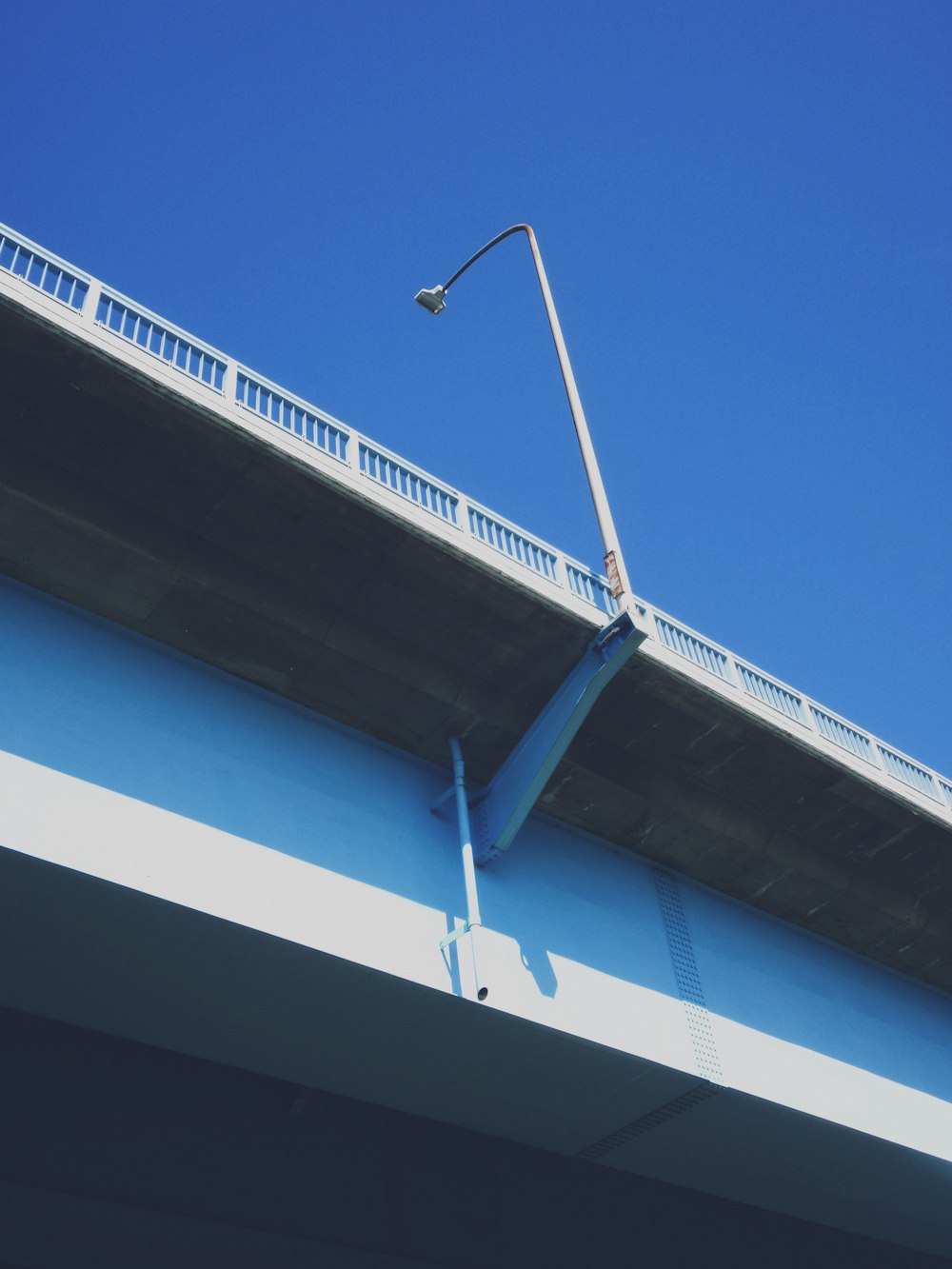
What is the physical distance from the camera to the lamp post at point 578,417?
1655 cm

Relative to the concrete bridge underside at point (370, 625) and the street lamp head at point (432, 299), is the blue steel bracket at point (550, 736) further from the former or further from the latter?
the street lamp head at point (432, 299)

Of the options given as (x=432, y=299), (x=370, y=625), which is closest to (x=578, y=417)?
(x=432, y=299)

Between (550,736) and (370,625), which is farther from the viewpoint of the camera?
(550,736)

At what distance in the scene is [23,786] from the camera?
12484 millimetres

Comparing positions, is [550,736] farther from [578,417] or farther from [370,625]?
[578,417]

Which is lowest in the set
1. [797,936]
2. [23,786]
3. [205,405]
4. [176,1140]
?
[176,1140]

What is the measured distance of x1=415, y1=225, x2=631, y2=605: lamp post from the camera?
54.3 feet

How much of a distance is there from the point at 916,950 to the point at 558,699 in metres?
10.2

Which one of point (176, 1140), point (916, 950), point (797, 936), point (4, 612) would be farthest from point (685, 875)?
point (4, 612)

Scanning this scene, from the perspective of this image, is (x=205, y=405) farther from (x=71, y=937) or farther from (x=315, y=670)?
(x=71, y=937)

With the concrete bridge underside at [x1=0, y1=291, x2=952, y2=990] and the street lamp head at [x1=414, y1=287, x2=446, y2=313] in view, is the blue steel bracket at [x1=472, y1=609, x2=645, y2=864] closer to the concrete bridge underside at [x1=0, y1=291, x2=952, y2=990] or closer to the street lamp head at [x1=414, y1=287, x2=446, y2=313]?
the concrete bridge underside at [x1=0, y1=291, x2=952, y2=990]

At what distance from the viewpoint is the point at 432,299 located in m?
19.8

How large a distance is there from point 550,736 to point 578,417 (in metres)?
5.71

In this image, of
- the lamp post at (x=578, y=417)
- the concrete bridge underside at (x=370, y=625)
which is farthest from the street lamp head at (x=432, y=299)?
the concrete bridge underside at (x=370, y=625)
